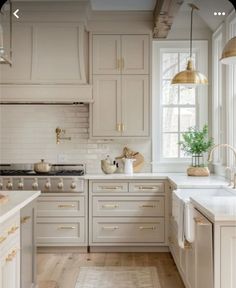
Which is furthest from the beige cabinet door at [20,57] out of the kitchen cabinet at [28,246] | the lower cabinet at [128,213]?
the kitchen cabinet at [28,246]

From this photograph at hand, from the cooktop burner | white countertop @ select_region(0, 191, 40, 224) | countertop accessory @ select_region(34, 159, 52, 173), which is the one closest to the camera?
white countertop @ select_region(0, 191, 40, 224)

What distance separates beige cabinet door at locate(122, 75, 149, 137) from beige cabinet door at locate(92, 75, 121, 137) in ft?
0.30

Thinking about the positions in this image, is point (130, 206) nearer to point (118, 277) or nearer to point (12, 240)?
point (118, 277)

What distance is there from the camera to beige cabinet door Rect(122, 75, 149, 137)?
18.4ft

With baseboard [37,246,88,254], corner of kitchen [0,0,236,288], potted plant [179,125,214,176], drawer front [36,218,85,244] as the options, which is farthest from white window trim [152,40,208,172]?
baseboard [37,246,88,254]

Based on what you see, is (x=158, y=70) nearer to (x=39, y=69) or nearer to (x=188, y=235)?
(x=39, y=69)

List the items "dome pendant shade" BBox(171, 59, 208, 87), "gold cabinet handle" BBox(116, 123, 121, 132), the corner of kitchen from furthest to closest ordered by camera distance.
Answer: "gold cabinet handle" BBox(116, 123, 121, 132), the corner of kitchen, "dome pendant shade" BBox(171, 59, 208, 87)

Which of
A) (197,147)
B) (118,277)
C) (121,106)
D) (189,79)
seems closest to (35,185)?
(121,106)

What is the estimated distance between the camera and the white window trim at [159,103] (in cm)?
589

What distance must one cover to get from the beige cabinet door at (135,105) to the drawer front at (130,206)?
33.8 inches

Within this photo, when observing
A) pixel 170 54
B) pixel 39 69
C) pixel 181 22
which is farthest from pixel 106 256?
pixel 181 22

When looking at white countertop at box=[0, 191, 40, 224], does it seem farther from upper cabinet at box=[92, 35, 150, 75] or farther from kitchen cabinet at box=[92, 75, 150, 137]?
upper cabinet at box=[92, 35, 150, 75]

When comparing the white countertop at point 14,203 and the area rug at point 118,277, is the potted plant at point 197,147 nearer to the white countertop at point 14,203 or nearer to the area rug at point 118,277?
the area rug at point 118,277

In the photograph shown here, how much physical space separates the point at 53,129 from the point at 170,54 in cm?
190
